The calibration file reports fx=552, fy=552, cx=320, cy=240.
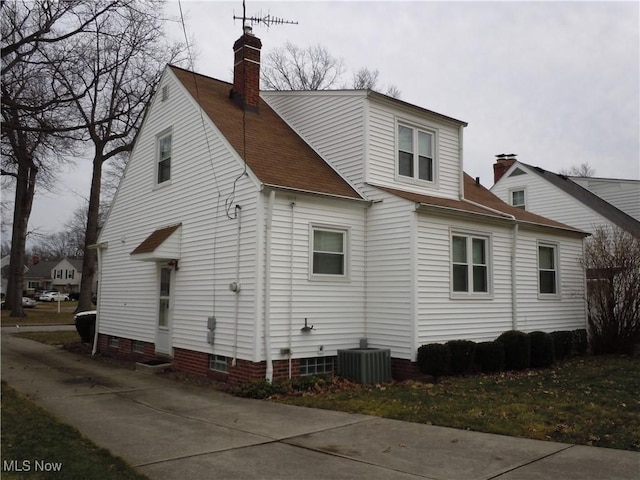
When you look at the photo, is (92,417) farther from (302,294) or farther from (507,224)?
(507,224)

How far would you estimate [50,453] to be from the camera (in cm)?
592

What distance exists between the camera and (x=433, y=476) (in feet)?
17.7

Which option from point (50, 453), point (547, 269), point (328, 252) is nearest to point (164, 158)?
point (328, 252)

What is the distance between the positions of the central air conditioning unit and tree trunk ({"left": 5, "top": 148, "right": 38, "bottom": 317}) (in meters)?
27.6

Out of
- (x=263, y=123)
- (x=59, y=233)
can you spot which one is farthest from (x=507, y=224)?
(x=59, y=233)

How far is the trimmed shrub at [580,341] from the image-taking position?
15.0 metres

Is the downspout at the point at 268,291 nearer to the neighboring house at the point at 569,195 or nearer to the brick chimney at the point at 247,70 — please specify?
the brick chimney at the point at 247,70

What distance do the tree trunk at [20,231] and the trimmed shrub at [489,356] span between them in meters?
29.0

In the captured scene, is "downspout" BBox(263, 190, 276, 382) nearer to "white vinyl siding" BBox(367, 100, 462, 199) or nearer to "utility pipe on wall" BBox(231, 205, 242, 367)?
"utility pipe on wall" BBox(231, 205, 242, 367)

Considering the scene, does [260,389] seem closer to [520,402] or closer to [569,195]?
[520,402]

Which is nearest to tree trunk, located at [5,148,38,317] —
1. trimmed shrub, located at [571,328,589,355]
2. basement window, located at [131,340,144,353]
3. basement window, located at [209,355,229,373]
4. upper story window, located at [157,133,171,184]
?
upper story window, located at [157,133,171,184]

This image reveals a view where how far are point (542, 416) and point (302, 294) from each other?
4.81m

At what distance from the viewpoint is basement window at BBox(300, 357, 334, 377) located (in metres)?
10.9
